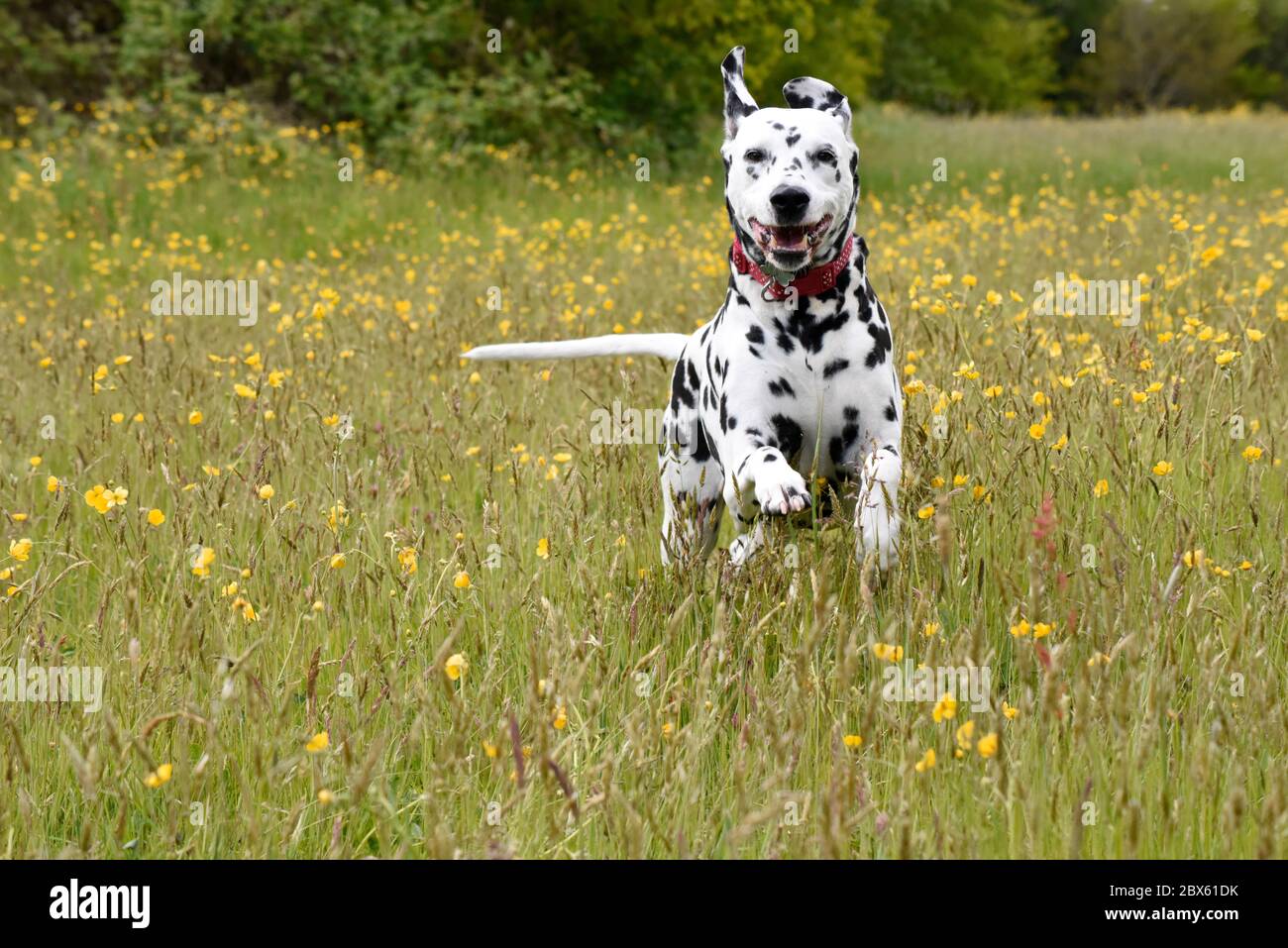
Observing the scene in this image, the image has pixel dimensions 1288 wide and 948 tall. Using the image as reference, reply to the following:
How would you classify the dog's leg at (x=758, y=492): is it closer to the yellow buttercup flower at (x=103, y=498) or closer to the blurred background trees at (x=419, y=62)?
the yellow buttercup flower at (x=103, y=498)

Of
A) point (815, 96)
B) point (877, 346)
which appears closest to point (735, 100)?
point (815, 96)

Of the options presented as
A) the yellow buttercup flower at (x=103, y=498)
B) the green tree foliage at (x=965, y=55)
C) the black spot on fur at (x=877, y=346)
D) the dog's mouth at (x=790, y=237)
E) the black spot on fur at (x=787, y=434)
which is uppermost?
the green tree foliage at (x=965, y=55)

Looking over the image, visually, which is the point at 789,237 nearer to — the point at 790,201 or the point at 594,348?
the point at 790,201

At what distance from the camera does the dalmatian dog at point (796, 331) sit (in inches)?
128

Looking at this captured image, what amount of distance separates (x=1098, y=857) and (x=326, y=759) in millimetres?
1444

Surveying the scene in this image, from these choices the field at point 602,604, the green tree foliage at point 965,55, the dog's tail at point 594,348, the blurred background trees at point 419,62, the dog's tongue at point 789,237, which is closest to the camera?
the field at point 602,604

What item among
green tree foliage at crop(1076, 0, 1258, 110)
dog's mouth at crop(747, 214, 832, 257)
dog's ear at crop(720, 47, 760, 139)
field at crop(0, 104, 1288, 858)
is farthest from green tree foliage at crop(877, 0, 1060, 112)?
dog's mouth at crop(747, 214, 832, 257)

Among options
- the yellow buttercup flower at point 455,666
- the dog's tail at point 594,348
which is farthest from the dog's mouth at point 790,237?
the yellow buttercup flower at point 455,666

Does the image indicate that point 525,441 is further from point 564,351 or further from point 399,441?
point 564,351

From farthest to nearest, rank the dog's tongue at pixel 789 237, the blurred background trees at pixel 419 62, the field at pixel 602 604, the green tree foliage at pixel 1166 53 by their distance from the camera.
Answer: the green tree foliage at pixel 1166 53 < the blurred background trees at pixel 419 62 < the dog's tongue at pixel 789 237 < the field at pixel 602 604

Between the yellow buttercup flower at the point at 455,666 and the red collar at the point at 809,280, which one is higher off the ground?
the red collar at the point at 809,280

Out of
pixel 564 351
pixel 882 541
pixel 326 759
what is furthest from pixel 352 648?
pixel 564 351

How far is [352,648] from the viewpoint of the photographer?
283 cm
